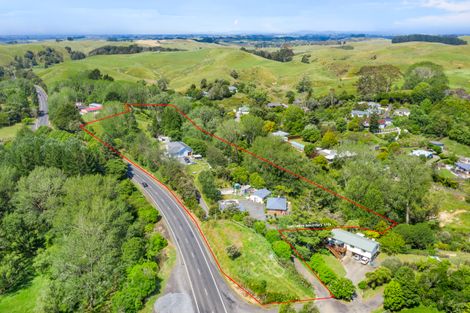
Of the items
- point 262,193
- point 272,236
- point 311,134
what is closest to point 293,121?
point 311,134

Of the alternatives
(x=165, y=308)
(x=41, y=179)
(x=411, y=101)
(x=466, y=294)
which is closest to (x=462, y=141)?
(x=411, y=101)

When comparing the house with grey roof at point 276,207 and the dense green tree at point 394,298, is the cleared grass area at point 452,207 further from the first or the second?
the house with grey roof at point 276,207

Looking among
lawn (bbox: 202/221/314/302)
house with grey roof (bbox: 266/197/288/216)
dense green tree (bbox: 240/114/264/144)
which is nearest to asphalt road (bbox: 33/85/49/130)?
dense green tree (bbox: 240/114/264/144)

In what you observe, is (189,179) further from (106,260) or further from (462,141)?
(462,141)

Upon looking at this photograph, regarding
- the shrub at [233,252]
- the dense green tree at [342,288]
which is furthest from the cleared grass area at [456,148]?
the shrub at [233,252]

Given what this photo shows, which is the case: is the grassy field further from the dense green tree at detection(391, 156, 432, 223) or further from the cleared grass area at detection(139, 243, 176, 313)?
the cleared grass area at detection(139, 243, 176, 313)
